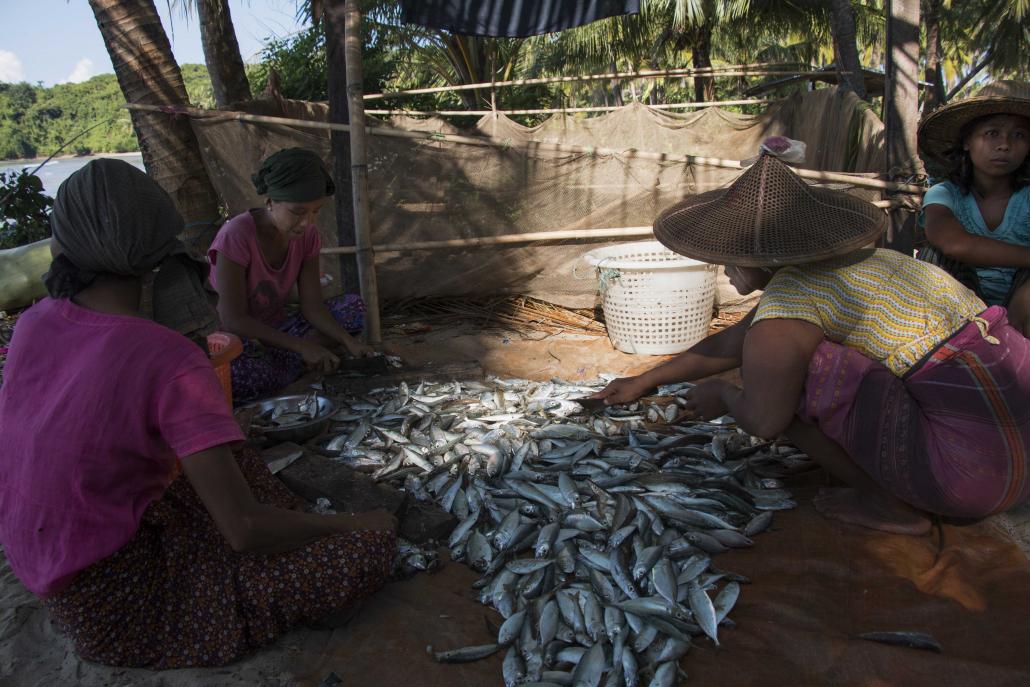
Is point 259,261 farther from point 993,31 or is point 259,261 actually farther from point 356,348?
point 993,31

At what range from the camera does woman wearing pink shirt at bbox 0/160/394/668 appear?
172cm

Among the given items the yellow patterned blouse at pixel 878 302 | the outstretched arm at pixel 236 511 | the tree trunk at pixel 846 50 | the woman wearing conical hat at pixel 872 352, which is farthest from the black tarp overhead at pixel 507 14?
the outstretched arm at pixel 236 511

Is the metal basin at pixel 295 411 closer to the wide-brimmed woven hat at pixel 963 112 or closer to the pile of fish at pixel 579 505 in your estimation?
the pile of fish at pixel 579 505

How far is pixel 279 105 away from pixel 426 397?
3.99 meters

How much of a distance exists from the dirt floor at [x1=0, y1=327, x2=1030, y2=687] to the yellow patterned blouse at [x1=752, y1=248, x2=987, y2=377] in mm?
697

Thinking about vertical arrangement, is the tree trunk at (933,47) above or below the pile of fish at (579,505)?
above

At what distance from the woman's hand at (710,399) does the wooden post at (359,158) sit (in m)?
2.88

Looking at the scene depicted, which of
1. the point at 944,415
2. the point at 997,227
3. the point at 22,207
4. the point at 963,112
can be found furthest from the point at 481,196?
the point at 22,207

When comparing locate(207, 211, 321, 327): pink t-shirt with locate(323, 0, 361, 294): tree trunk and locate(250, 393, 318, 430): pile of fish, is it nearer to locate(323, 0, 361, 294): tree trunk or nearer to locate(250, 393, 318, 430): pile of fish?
locate(250, 393, 318, 430): pile of fish

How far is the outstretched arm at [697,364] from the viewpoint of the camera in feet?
10.3

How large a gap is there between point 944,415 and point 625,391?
1238 mm

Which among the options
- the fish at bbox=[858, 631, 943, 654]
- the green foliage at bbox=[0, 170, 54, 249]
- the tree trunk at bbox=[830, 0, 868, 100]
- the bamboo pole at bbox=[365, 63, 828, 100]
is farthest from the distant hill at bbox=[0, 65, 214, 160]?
the fish at bbox=[858, 631, 943, 654]

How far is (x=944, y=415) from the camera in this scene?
2.43 metres

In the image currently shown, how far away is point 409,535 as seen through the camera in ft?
9.22
